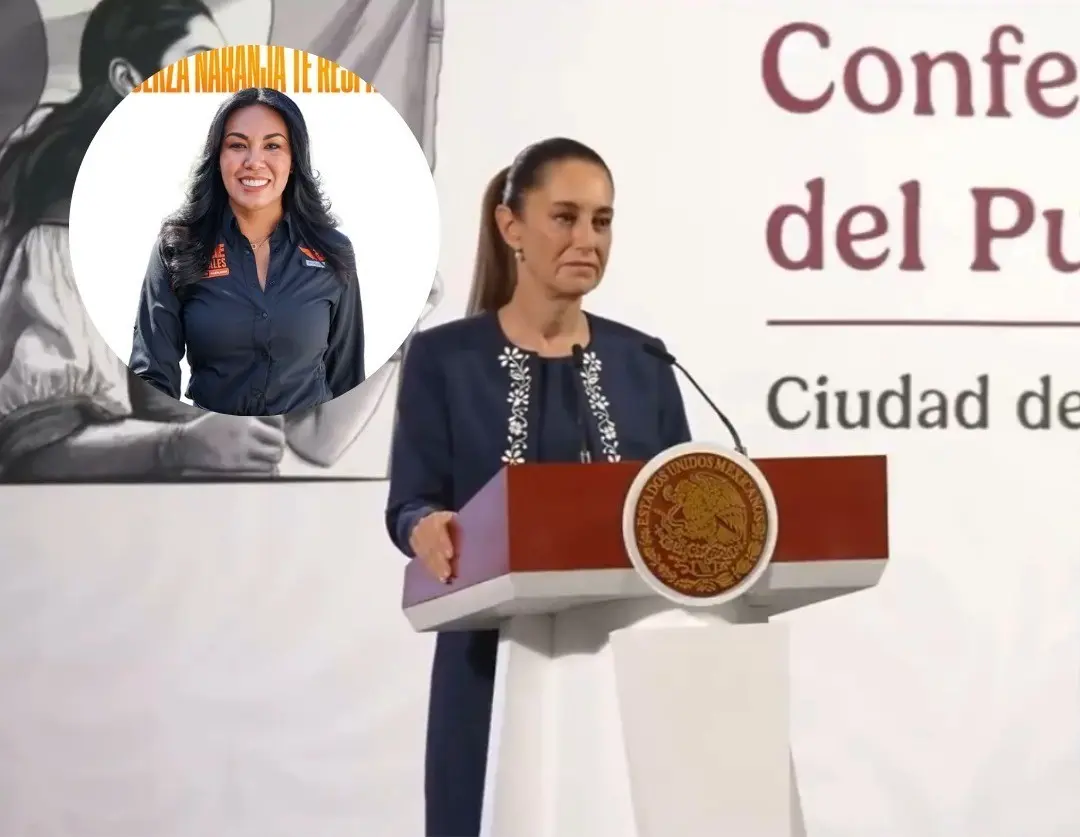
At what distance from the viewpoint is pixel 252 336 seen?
2689mm

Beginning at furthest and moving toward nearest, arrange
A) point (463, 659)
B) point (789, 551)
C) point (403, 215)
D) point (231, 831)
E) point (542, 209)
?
1. point (403, 215)
2. point (231, 831)
3. point (542, 209)
4. point (463, 659)
5. point (789, 551)

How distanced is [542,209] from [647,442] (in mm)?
457

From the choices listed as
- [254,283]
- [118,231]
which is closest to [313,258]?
[254,283]

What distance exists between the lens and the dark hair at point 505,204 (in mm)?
2373

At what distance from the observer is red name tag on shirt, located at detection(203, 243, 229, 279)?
2.70m

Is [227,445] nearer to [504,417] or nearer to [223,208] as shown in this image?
[223,208]

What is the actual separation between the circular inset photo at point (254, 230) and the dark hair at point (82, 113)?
4 cm

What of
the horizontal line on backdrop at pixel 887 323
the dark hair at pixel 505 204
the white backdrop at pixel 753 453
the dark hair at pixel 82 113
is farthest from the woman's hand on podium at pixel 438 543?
the dark hair at pixel 82 113

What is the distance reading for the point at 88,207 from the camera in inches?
107

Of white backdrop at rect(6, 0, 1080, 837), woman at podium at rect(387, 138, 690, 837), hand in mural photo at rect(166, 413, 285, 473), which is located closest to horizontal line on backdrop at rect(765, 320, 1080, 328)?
white backdrop at rect(6, 0, 1080, 837)

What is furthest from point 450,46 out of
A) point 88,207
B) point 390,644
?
point 390,644

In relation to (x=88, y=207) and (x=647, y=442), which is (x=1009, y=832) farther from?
(x=88, y=207)

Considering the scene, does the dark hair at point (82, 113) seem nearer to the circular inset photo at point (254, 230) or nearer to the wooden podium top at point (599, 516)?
the circular inset photo at point (254, 230)

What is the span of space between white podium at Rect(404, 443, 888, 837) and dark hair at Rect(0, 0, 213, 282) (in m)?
1.54
